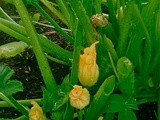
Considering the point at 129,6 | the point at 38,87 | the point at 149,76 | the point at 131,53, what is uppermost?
the point at 129,6

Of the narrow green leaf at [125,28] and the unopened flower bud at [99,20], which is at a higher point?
the unopened flower bud at [99,20]

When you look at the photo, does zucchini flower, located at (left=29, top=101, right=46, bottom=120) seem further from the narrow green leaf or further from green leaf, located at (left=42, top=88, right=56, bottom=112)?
the narrow green leaf

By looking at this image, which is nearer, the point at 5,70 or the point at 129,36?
the point at 5,70

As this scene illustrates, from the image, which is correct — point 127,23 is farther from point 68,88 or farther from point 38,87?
point 38,87

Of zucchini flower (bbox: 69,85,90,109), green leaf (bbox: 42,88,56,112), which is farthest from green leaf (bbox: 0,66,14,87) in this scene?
zucchini flower (bbox: 69,85,90,109)

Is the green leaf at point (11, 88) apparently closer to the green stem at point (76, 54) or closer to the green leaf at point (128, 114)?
the green stem at point (76, 54)

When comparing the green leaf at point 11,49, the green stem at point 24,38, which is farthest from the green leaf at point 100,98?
the green leaf at point 11,49

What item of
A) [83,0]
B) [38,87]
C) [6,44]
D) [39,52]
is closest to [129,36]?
[83,0]

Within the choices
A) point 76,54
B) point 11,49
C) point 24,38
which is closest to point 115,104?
point 76,54
